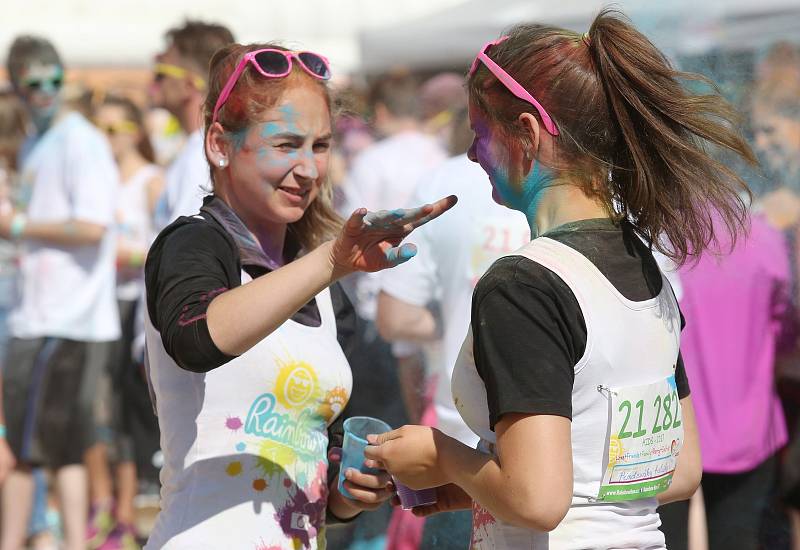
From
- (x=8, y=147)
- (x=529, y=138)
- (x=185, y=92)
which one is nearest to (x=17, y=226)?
(x=185, y=92)

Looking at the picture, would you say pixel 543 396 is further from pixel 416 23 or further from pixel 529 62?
pixel 416 23

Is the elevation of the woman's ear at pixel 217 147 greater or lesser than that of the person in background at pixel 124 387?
greater

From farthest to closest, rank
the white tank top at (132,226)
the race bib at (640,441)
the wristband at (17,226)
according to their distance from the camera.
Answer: the white tank top at (132,226) → the wristband at (17,226) → the race bib at (640,441)

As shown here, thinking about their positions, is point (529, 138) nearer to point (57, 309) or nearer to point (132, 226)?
point (57, 309)

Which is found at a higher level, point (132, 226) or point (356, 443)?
point (132, 226)

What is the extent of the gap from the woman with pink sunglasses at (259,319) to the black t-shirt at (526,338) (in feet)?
0.60

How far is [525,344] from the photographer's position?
5.78 feet

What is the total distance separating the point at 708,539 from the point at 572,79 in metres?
2.85

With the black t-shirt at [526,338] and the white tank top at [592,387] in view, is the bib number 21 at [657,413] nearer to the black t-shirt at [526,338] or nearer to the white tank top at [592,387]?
the white tank top at [592,387]

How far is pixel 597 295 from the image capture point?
1.84m

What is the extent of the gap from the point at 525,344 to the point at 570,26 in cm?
418

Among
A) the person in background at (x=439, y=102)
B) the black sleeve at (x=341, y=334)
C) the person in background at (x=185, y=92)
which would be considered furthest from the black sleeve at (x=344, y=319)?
the person in background at (x=439, y=102)

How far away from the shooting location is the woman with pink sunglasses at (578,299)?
69.6 inches

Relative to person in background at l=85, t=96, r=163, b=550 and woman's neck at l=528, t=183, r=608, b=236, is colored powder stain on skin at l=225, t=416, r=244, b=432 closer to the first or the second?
woman's neck at l=528, t=183, r=608, b=236
